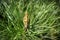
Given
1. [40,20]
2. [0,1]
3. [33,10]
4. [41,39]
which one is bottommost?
[41,39]

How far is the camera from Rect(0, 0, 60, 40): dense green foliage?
151cm

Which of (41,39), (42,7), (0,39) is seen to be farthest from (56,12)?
(0,39)

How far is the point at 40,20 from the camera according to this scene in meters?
1.59

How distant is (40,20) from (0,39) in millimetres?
342

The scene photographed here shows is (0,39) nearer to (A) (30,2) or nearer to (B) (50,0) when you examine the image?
(A) (30,2)

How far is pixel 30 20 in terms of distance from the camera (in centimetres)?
156

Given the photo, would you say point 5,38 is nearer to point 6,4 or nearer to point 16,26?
point 16,26

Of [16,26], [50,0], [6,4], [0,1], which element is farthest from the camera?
[50,0]

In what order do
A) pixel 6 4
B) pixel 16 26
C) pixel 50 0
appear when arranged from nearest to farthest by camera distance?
pixel 16 26 < pixel 6 4 < pixel 50 0

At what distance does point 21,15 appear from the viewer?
156 cm

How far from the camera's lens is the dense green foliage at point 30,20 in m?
1.51

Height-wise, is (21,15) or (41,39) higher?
(21,15)

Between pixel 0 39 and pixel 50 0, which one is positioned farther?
pixel 50 0

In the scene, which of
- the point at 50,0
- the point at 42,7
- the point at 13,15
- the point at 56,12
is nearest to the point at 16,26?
the point at 13,15
